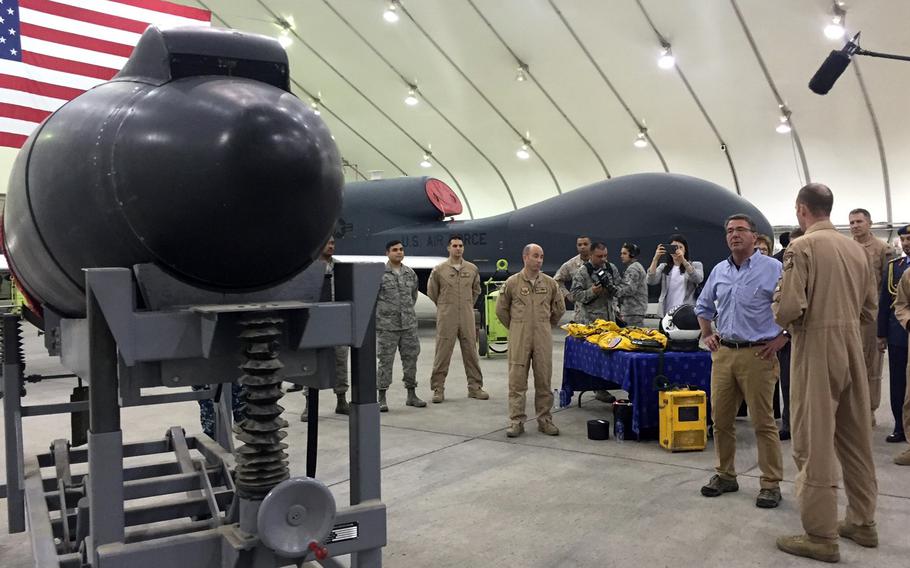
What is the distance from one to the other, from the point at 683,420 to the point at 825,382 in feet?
6.60

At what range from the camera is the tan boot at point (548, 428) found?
18.3ft

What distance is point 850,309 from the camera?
10.6 feet

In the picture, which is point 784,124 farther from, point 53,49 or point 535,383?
point 53,49

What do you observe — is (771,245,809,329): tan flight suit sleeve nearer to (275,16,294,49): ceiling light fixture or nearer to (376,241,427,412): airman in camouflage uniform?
(376,241,427,412): airman in camouflage uniform

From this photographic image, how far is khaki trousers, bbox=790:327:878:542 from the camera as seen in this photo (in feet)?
10.4

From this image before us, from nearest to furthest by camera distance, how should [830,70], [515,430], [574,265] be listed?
[515,430] → [830,70] → [574,265]

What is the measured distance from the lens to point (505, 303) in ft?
19.0

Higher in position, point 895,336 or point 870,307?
point 870,307

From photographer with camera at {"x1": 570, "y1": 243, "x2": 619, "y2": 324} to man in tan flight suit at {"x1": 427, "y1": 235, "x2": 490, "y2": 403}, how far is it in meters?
1.11

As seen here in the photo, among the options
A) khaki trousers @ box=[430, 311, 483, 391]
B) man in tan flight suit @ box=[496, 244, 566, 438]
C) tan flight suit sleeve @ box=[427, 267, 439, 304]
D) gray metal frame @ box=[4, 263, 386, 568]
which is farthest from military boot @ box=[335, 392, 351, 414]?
gray metal frame @ box=[4, 263, 386, 568]

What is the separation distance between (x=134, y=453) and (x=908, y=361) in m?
5.15

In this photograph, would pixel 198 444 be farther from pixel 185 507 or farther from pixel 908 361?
pixel 908 361

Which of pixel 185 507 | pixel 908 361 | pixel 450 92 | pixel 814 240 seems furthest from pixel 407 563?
pixel 450 92

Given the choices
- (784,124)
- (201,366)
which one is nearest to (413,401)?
(201,366)
